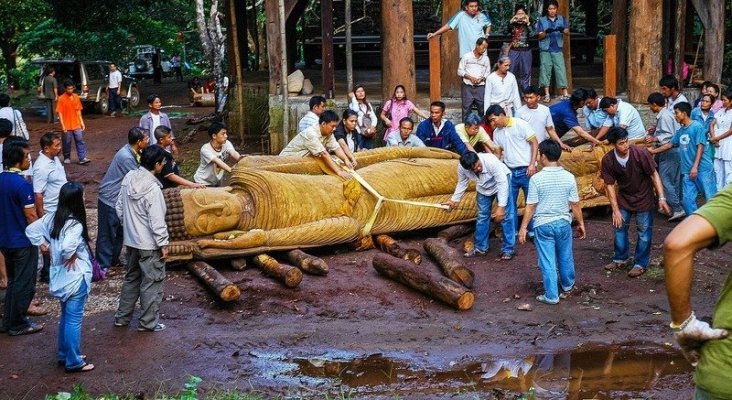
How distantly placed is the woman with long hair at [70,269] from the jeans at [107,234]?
2.39 m

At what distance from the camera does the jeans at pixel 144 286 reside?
7.63 metres

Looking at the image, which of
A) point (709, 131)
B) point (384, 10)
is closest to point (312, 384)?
point (709, 131)

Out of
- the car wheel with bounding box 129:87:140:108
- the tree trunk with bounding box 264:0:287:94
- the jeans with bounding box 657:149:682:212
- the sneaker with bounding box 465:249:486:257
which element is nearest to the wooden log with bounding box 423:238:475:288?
the sneaker with bounding box 465:249:486:257

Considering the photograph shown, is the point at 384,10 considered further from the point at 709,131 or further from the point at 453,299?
the point at 453,299

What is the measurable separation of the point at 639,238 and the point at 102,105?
18.4m

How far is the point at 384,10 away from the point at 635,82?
3.63 metres

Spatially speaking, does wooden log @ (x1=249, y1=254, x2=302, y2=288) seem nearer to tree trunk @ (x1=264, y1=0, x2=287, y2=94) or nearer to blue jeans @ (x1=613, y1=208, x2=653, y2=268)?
blue jeans @ (x1=613, y1=208, x2=653, y2=268)

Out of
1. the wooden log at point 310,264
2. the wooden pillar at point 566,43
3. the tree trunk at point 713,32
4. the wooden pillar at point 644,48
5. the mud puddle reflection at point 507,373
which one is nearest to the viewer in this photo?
the mud puddle reflection at point 507,373

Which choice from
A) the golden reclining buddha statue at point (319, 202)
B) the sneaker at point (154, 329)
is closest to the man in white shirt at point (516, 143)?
the golden reclining buddha statue at point (319, 202)

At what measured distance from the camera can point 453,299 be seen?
27.0 feet

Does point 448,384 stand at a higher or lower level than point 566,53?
lower

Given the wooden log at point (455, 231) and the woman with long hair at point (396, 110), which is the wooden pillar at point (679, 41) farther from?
the wooden log at point (455, 231)

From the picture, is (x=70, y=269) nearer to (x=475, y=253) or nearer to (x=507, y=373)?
(x=507, y=373)

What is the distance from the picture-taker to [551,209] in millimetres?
8289
